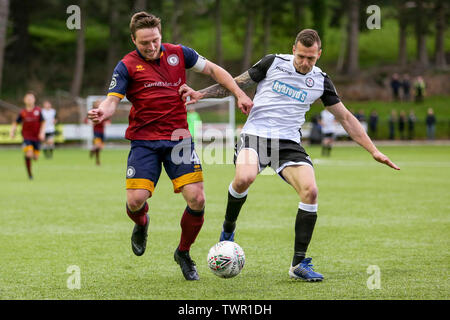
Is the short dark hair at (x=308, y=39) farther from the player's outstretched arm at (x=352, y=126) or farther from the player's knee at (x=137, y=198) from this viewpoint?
the player's knee at (x=137, y=198)

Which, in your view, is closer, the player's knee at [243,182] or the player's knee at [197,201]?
the player's knee at [197,201]

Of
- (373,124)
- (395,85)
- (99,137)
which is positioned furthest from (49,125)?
(395,85)

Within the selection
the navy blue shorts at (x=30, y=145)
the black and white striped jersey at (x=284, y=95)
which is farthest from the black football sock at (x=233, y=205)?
the navy blue shorts at (x=30, y=145)

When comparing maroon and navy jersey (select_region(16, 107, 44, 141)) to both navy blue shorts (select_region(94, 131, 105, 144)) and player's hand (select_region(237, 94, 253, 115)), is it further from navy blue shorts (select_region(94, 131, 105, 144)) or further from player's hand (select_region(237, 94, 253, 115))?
player's hand (select_region(237, 94, 253, 115))

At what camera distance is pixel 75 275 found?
21.5 feet

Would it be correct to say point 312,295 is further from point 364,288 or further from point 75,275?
point 75,275

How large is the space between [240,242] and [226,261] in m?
2.36

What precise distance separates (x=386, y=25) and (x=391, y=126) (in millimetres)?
35999

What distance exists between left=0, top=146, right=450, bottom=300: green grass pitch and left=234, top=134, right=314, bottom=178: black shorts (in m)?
1.01

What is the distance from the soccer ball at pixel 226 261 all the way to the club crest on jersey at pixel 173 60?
1.72 meters

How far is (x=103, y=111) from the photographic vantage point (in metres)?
6.25

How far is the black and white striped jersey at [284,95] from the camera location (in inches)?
277

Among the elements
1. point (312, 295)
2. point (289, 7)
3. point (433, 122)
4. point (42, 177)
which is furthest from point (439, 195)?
point (289, 7)

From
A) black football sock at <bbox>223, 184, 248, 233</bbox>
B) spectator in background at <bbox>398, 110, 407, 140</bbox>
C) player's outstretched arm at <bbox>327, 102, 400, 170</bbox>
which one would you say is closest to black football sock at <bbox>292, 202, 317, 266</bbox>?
black football sock at <bbox>223, 184, 248, 233</bbox>
